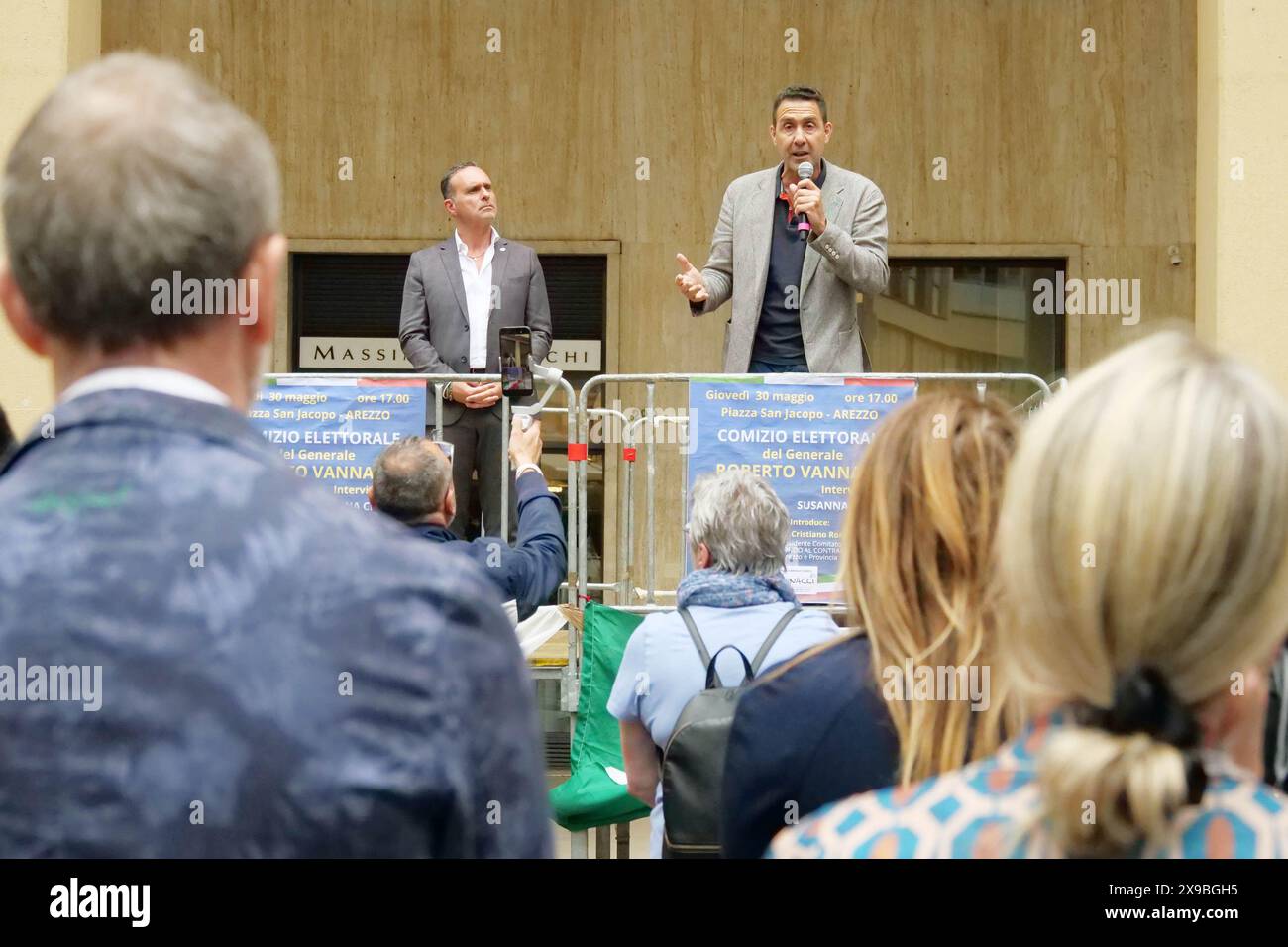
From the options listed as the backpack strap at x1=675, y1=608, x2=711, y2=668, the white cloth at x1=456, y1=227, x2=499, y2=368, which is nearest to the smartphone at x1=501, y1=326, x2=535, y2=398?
the white cloth at x1=456, y1=227, x2=499, y2=368

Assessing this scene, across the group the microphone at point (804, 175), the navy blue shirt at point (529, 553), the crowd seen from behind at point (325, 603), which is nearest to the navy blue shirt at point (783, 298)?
the microphone at point (804, 175)

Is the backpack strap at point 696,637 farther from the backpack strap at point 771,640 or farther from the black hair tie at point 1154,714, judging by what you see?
the black hair tie at point 1154,714

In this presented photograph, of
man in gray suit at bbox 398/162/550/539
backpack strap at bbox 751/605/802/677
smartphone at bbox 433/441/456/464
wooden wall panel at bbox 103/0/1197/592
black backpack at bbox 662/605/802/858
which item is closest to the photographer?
black backpack at bbox 662/605/802/858

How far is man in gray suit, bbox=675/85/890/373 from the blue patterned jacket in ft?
20.7

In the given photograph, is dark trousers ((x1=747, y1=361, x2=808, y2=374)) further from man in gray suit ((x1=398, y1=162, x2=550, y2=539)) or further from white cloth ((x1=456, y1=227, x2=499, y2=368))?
white cloth ((x1=456, y1=227, x2=499, y2=368))

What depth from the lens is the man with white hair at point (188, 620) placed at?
1474 mm

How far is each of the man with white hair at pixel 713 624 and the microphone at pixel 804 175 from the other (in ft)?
10.1

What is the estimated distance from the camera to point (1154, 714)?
1.52m

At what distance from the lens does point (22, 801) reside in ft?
4.85

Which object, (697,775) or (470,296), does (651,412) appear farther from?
(697,775)

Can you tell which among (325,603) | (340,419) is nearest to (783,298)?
(340,419)

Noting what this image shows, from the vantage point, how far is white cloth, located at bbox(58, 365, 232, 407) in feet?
5.29
